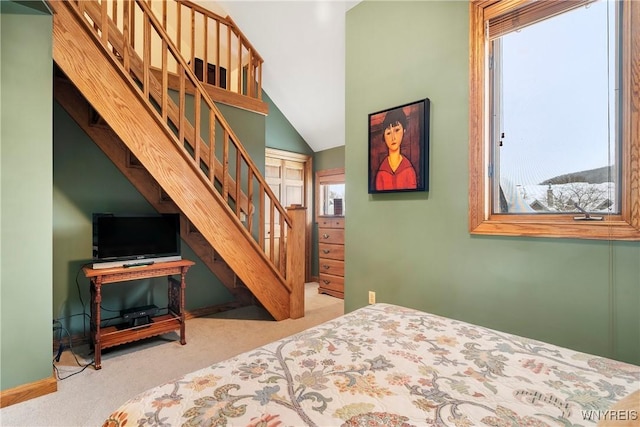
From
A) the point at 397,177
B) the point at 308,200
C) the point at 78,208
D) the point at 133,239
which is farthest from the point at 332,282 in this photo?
the point at 78,208

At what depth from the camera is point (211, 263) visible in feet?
10.9

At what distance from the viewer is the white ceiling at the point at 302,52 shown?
10.7 feet

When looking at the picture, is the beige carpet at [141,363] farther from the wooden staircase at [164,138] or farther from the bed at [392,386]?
the bed at [392,386]

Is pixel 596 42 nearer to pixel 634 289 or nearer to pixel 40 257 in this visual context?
pixel 634 289

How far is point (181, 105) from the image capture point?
2453 mm

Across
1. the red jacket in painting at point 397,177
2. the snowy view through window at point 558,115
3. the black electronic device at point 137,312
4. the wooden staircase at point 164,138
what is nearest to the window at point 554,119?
the snowy view through window at point 558,115

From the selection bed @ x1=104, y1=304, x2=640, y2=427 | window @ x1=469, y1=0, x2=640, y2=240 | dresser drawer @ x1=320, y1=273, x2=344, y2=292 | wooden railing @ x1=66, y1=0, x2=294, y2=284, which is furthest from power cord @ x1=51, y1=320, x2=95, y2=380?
window @ x1=469, y1=0, x2=640, y2=240

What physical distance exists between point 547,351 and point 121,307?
10.7 feet

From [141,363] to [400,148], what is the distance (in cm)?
255

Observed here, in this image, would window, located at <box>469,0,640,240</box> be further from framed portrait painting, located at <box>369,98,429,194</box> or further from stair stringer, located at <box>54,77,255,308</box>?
stair stringer, located at <box>54,77,255,308</box>

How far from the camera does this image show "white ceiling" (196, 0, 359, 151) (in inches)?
129

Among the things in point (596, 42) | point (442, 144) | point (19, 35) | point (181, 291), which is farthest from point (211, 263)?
point (596, 42)

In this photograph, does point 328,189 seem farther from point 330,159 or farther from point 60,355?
point 60,355

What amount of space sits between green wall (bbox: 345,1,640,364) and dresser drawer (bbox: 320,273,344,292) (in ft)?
4.09
